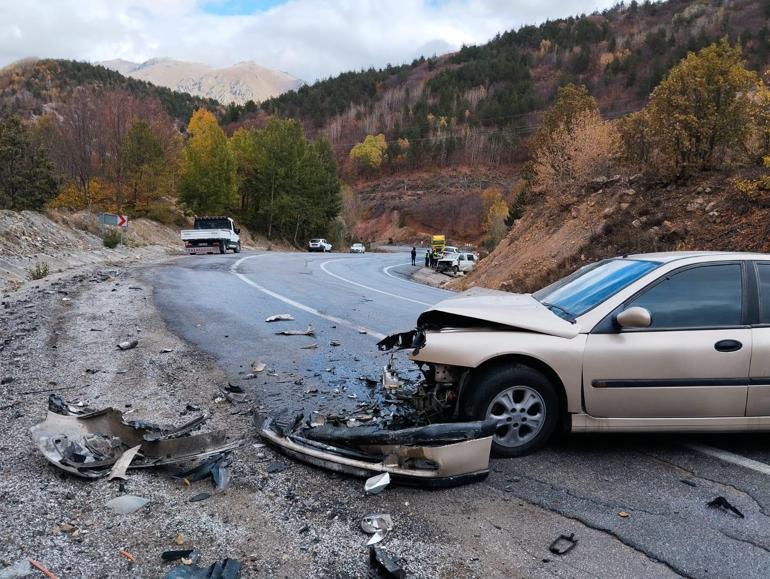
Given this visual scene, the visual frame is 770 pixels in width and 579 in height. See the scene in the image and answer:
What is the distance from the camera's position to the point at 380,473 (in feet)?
11.6

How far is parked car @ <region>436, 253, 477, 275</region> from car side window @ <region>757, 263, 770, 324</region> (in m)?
32.1

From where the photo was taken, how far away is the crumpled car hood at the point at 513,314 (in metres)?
4.02

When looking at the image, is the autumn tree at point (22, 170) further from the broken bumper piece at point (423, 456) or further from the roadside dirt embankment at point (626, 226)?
the broken bumper piece at point (423, 456)

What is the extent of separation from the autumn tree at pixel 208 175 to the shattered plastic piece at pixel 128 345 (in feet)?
140

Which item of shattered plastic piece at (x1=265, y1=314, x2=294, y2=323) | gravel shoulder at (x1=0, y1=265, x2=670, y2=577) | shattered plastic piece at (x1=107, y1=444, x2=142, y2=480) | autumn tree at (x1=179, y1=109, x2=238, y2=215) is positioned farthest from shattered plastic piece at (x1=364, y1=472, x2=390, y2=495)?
autumn tree at (x1=179, y1=109, x2=238, y2=215)

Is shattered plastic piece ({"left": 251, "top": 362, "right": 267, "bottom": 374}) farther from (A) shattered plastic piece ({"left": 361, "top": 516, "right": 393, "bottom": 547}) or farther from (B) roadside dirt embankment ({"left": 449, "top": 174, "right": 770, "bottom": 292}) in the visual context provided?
(B) roadside dirt embankment ({"left": 449, "top": 174, "right": 770, "bottom": 292})

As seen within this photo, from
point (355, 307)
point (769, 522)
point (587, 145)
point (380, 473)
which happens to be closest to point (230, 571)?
point (380, 473)

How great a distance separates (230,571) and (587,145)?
26843 mm

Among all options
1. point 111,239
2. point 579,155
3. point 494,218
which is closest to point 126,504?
point 111,239

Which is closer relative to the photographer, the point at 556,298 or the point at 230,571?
the point at 230,571

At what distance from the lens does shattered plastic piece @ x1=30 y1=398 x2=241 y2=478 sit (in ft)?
11.8

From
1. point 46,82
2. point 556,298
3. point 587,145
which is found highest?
point 46,82

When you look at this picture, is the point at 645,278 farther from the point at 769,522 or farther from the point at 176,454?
the point at 176,454

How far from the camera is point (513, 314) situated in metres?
4.23
